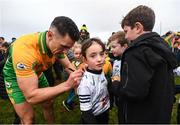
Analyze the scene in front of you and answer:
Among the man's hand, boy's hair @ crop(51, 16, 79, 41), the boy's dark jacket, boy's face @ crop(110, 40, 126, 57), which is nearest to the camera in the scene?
the boy's dark jacket

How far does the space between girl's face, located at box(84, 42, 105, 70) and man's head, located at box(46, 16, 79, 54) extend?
0.25m

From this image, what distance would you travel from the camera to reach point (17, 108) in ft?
13.5

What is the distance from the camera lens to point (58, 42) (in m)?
3.61

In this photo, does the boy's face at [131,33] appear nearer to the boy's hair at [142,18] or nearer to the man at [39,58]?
the boy's hair at [142,18]

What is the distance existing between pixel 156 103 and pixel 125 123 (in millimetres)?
444

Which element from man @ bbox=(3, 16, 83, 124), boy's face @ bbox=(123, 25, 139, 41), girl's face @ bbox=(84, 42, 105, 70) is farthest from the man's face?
boy's face @ bbox=(123, 25, 139, 41)

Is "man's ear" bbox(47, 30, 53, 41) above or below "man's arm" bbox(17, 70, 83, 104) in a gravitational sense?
above

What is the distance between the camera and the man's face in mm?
Answer: 3576

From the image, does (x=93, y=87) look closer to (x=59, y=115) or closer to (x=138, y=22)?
(x=138, y=22)

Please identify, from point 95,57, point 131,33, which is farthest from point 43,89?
point 131,33

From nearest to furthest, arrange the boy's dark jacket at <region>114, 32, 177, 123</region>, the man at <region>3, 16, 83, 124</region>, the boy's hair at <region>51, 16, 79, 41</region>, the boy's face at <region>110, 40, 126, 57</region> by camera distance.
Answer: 1. the boy's dark jacket at <region>114, 32, 177, 123</region>
2. the man at <region>3, 16, 83, 124</region>
3. the boy's hair at <region>51, 16, 79, 41</region>
4. the boy's face at <region>110, 40, 126, 57</region>

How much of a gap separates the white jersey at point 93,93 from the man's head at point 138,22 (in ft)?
2.04

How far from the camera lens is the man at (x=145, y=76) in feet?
9.93

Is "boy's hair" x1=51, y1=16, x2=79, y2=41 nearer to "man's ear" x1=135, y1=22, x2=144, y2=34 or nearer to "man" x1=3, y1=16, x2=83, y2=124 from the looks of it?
"man" x1=3, y1=16, x2=83, y2=124
